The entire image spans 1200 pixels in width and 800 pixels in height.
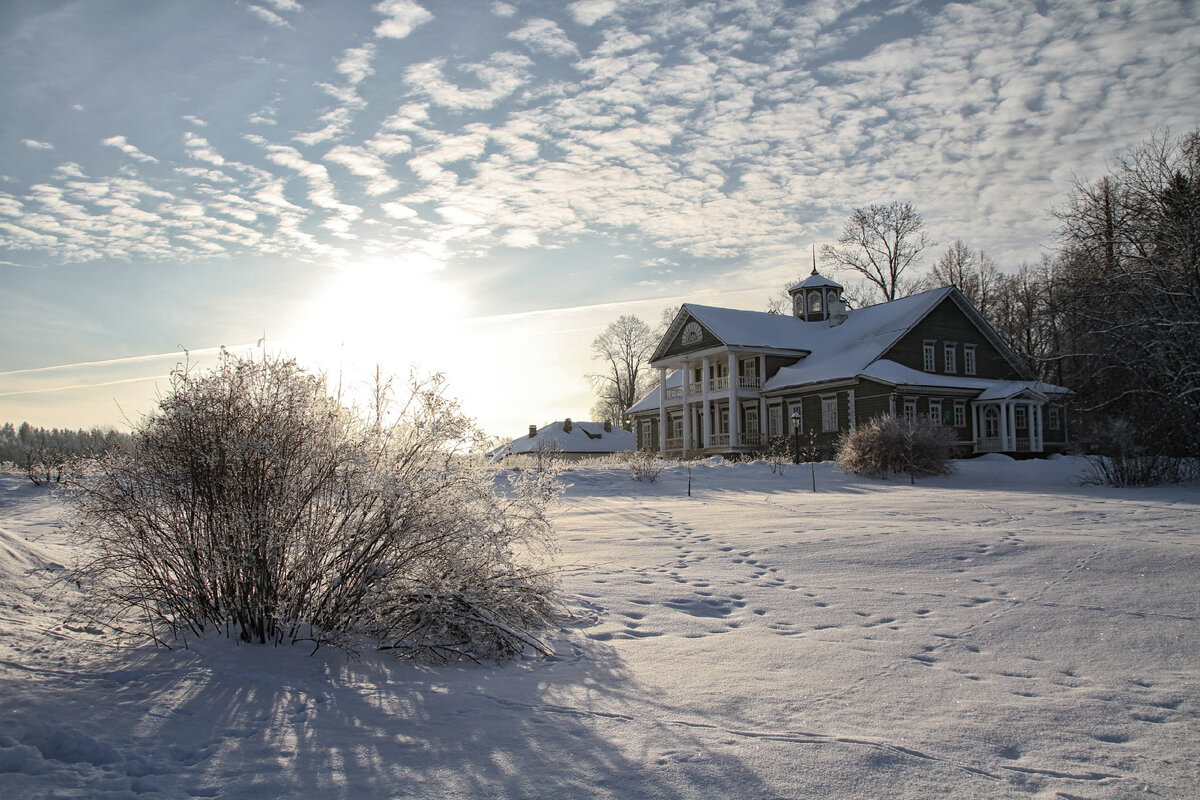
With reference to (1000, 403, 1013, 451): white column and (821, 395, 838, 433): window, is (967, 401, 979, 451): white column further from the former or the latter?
(821, 395, 838, 433): window

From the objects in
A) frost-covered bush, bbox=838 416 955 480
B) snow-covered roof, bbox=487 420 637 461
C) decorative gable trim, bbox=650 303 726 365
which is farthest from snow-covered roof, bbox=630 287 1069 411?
snow-covered roof, bbox=487 420 637 461

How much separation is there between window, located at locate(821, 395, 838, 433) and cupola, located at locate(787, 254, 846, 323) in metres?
8.25

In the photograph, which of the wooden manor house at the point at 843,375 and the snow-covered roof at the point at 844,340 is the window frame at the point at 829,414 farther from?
the snow-covered roof at the point at 844,340

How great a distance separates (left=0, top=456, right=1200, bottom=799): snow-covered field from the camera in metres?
3.35

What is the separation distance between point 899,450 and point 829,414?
1107 centimetres

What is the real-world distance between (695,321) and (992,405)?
1267cm

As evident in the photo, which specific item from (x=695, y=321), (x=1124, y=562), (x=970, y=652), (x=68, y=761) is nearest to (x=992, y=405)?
(x=695, y=321)

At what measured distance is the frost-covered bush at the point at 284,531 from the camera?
5152mm

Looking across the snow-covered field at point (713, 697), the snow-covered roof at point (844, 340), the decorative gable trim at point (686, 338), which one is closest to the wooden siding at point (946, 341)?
the snow-covered roof at point (844, 340)

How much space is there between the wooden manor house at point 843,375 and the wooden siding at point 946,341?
0.14 ft

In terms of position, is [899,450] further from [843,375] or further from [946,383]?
[946,383]

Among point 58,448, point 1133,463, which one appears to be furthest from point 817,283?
point 58,448

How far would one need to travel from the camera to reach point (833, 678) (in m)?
4.78

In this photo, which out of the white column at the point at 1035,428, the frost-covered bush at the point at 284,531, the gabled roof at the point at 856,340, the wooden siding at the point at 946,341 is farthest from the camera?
the wooden siding at the point at 946,341
